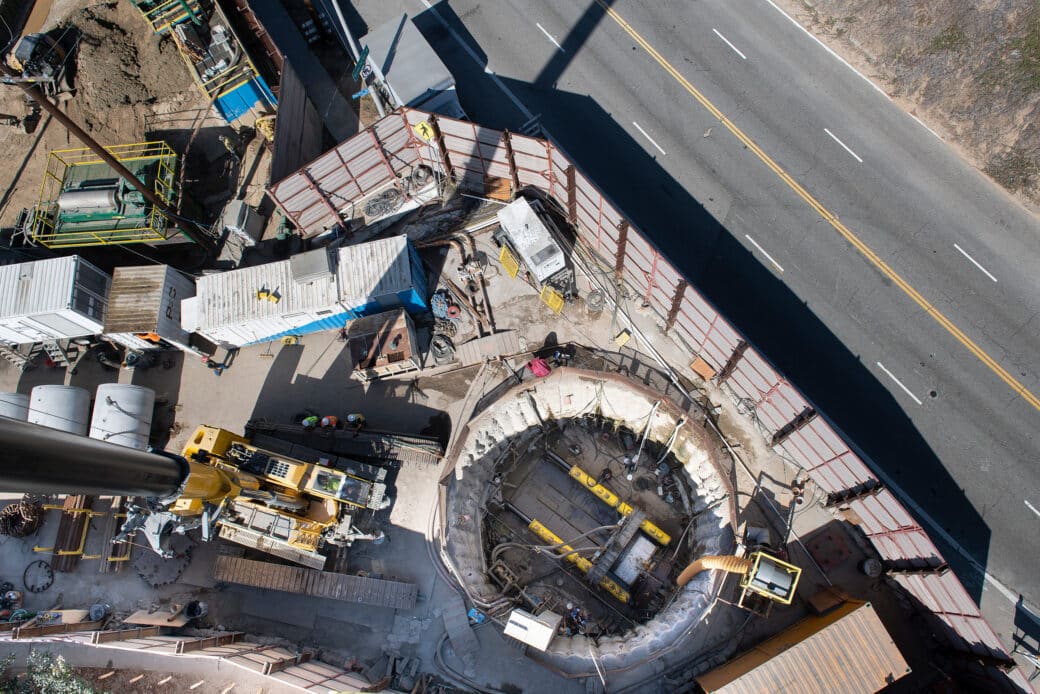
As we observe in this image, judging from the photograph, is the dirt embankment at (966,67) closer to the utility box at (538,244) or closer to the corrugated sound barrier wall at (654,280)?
the corrugated sound barrier wall at (654,280)

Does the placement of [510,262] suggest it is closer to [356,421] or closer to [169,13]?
[356,421]

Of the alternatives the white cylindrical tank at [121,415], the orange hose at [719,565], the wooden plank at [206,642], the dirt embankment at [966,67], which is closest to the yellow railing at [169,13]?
the white cylindrical tank at [121,415]

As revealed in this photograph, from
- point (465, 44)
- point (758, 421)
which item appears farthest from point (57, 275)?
point (758, 421)

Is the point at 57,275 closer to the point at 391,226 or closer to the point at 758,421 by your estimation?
the point at 391,226

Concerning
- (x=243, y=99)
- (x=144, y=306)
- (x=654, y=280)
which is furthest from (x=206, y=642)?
(x=243, y=99)

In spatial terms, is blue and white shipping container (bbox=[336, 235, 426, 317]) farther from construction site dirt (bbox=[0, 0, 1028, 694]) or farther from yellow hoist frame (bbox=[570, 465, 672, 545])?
yellow hoist frame (bbox=[570, 465, 672, 545])

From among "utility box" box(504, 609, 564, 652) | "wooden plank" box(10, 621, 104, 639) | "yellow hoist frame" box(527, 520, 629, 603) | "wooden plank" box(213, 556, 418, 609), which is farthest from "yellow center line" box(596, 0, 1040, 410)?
"wooden plank" box(10, 621, 104, 639)
